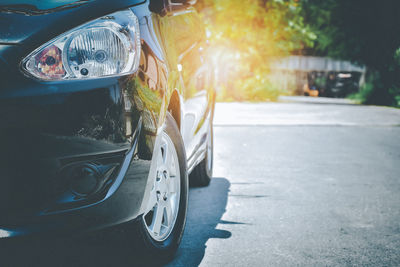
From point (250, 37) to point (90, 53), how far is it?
19.2 metres

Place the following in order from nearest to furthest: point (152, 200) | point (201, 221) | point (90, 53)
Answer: point (90, 53) < point (152, 200) < point (201, 221)

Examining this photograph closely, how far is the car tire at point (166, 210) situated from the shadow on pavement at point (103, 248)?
73 mm

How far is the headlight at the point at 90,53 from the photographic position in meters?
1.72

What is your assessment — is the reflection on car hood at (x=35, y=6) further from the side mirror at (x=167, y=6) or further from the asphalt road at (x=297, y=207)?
the asphalt road at (x=297, y=207)

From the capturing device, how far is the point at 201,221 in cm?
313

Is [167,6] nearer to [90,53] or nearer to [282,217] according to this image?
[90,53]

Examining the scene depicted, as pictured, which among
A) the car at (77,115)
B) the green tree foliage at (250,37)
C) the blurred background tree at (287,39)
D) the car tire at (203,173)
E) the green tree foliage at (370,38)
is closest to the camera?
the car at (77,115)

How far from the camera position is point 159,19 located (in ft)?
7.52

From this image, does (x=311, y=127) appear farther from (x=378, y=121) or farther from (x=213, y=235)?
(x=213, y=235)

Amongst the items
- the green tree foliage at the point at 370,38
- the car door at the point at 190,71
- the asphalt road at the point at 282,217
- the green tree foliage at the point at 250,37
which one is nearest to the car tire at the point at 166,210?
the asphalt road at the point at 282,217

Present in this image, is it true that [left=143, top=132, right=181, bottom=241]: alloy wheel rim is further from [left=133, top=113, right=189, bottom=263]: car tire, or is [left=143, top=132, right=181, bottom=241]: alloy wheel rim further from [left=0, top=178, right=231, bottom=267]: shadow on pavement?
[left=0, top=178, right=231, bottom=267]: shadow on pavement

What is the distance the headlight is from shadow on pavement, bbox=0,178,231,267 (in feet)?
2.13

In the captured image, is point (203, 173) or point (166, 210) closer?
point (166, 210)

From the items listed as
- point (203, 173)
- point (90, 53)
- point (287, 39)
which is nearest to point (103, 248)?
point (90, 53)
